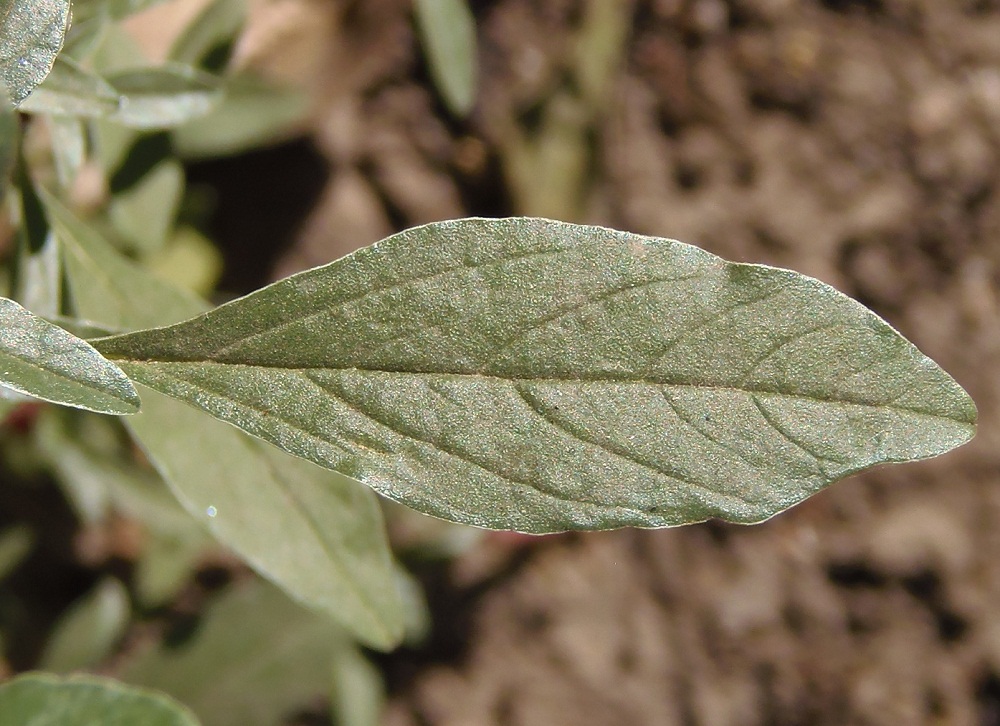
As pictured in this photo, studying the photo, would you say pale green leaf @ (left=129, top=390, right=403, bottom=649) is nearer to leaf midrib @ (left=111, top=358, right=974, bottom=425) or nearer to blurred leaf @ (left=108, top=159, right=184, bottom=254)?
leaf midrib @ (left=111, top=358, right=974, bottom=425)

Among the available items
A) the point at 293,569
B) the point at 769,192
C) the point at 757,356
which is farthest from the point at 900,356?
the point at 769,192

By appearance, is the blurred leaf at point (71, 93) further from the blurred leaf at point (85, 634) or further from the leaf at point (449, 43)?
the blurred leaf at point (85, 634)

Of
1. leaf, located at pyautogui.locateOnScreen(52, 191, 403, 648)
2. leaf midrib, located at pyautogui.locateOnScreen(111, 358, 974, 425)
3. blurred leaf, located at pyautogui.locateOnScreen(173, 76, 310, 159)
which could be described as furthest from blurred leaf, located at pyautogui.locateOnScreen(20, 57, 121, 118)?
blurred leaf, located at pyautogui.locateOnScreen(173, 76, 310, 159)

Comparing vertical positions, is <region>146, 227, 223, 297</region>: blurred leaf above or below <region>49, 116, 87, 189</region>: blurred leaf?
below

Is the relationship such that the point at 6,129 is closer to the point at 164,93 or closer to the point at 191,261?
the point at 164,93

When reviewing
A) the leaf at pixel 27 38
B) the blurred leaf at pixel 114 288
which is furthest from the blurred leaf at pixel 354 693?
the leaf at pixel 27 38

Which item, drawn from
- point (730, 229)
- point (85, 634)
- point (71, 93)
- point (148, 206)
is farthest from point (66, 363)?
point (730, 229)

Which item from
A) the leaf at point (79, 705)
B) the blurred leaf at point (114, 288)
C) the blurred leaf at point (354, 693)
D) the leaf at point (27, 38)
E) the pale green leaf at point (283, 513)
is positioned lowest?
the blurred leaf at point (354, 693)
